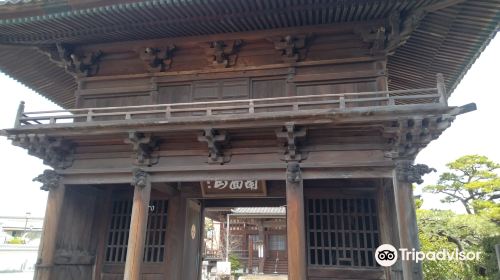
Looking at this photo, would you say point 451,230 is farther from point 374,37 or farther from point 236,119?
point 236,119

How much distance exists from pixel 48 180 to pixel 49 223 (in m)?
1.03

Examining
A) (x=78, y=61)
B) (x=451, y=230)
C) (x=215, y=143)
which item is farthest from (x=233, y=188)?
(x=451, y=230)

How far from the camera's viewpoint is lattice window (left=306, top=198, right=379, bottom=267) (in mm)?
8484

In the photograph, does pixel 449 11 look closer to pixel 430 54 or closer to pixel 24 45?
pixel 430 54

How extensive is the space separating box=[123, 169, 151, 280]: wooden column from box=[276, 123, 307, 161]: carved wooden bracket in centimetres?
327

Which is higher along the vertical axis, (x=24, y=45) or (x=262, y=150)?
(x=24, y=45)

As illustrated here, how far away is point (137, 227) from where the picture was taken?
7383 mm

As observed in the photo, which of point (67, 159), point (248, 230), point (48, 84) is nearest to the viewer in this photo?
point (67, 159)

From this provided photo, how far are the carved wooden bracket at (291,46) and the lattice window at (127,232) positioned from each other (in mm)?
5430

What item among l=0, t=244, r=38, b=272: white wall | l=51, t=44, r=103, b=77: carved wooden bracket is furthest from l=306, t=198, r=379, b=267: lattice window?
l=0, t=244, r=38, b=272: white wall

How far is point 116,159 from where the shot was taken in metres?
8.20

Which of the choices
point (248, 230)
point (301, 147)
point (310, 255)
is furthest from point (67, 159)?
point (248, 230)

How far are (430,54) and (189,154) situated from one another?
21.6ft

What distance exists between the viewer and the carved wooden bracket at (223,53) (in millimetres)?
8414
